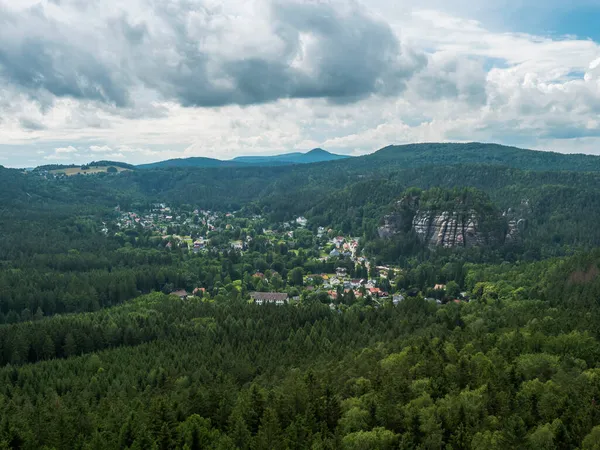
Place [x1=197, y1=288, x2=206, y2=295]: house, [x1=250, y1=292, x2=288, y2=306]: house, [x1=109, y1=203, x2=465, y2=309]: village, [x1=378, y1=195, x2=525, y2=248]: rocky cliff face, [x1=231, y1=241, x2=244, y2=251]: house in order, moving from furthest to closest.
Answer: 1. [x1=231, y1=241, x2=244, y2=251]: house
2. [x1=378, y1=195, x2=525, y2=248]: rocky cliff face
3. [x1=197, y1=288, x2=206, y2=295]: house
4. [x1=109, y1=203, x2=465, y2=309]: village
5. [x1=250, y1=292, x2=288, y2=306]: house

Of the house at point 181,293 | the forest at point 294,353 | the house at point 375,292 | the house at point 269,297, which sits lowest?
the house at point 375,292

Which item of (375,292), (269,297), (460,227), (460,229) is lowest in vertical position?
(375,292)

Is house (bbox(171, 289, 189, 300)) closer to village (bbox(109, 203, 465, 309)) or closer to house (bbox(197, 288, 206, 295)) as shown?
village (bbox(109, 203, 465, 309))

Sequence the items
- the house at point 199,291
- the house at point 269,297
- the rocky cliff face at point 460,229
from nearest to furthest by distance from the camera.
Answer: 1. the house at point 269,297
2. the house at point 199,291
3. the rocky cliff face at point 460,229

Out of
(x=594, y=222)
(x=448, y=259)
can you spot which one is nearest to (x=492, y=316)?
(x=448, y=259)

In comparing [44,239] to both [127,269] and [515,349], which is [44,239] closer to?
[127,269]

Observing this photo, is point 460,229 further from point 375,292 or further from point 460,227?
point 375,292

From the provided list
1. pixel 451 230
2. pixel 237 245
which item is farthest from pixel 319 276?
pixel 237 245

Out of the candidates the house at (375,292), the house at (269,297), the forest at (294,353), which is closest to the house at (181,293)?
the forest at (294,353)

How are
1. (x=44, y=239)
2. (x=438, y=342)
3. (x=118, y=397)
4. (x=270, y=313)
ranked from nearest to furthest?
(x=118, y=397)
(x=438, y=342)
(x=270, y=313)
(x=44, y=239)

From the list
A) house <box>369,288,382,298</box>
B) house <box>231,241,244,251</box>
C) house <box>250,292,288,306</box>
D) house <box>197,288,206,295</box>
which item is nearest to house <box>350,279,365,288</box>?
house <box>369,288,382,298</box>

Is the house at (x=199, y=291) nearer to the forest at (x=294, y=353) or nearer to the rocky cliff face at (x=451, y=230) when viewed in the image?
the forest at (x=294, y=353)
